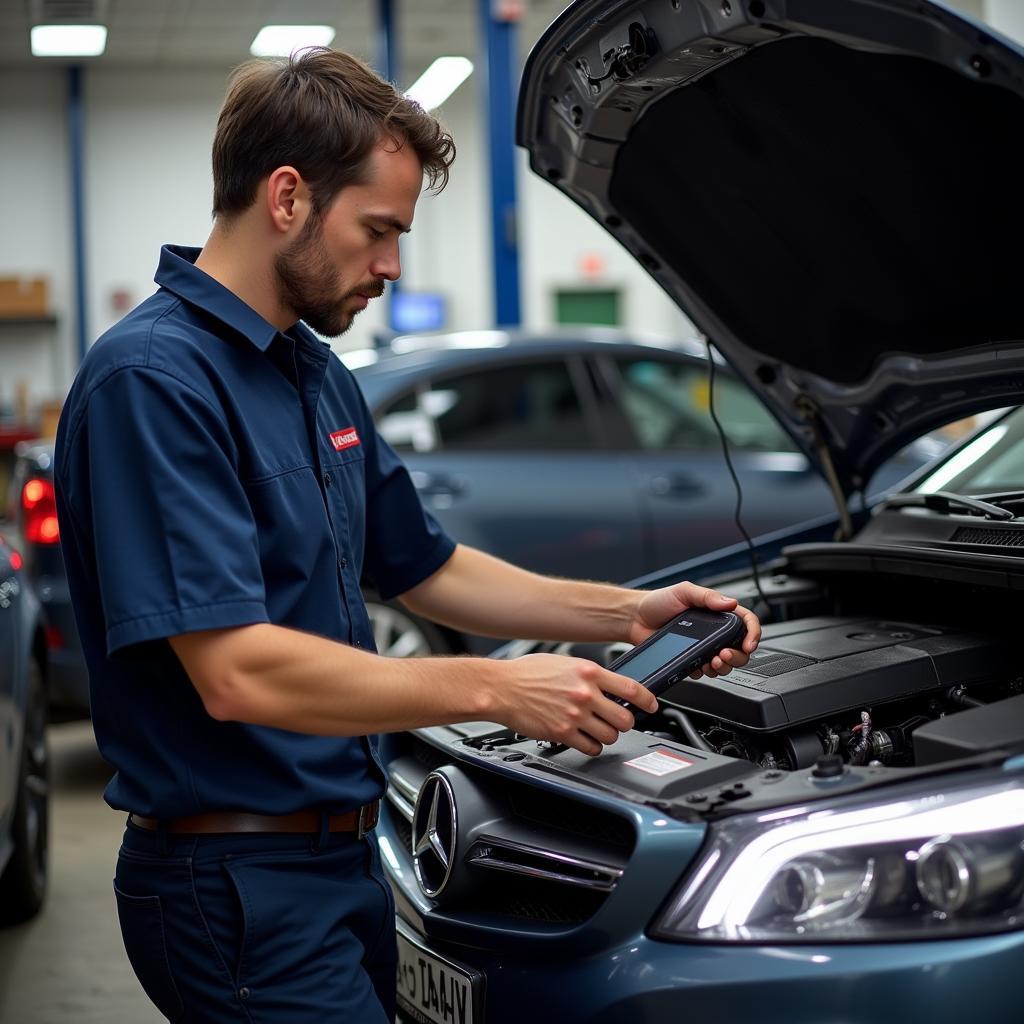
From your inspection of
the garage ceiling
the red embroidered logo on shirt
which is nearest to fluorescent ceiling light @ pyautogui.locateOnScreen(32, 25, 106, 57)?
the garage ceiling

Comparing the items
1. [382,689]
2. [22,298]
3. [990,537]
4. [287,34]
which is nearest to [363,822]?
[382,689]

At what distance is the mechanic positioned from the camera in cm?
164

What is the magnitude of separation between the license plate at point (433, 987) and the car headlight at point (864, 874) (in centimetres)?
33

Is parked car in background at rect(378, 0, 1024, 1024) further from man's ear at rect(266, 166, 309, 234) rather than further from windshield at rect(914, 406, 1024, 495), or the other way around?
man's ear at rect(266, 166, 309, 234)

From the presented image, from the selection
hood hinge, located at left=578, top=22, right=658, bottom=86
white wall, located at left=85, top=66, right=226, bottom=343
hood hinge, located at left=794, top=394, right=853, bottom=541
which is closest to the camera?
hood hinge, located at left=578, top=22, right=658, bottom=86

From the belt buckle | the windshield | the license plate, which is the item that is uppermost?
the windshield

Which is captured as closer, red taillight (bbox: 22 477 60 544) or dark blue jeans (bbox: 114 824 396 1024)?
dark blue jeans (bbox: 114 824 396 1024)

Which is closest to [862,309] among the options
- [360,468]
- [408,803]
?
[360,468]

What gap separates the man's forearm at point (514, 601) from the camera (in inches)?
92.1

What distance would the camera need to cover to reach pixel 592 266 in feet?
59.0

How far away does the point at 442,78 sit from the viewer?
1762cm

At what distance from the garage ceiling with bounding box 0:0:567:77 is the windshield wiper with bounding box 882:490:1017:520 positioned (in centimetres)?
1118

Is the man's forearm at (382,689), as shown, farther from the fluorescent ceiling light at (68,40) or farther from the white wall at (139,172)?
the white wall at (139,172)

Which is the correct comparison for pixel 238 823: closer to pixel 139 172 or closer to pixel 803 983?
pixel 803 983
